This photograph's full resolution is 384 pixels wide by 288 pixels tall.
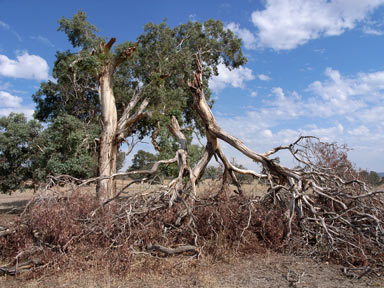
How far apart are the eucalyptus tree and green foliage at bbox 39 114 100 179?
64 cm

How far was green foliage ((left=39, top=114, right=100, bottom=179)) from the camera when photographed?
1092 centimetres

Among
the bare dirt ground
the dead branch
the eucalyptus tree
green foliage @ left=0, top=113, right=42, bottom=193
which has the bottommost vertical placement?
the bare dirt ground

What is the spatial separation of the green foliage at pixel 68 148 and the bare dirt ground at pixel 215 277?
6.81 metres

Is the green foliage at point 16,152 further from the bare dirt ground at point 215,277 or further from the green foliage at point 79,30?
the bare dirt ground at point 215,277

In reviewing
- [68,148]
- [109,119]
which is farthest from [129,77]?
[68,148]

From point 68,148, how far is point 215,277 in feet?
29.0

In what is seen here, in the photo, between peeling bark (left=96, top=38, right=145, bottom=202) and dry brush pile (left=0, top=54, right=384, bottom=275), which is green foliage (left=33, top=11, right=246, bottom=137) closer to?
peeling bark (left=96, top=38, right=145, bottom=202)

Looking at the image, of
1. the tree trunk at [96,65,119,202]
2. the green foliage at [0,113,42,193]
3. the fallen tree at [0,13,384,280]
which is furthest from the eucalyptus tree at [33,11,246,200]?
the fallen tree at [0,13,384,280]

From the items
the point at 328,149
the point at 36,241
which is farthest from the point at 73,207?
the point at 328,149

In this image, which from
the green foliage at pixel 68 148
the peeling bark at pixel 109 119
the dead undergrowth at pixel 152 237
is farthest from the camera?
the peeling bark at pixel 109 119

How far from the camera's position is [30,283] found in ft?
14.0

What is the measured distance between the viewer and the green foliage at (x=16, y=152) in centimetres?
1233

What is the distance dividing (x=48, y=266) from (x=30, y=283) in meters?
0.34

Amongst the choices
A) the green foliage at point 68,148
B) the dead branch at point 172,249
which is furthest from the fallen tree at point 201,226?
the green foliage at point 68,148
